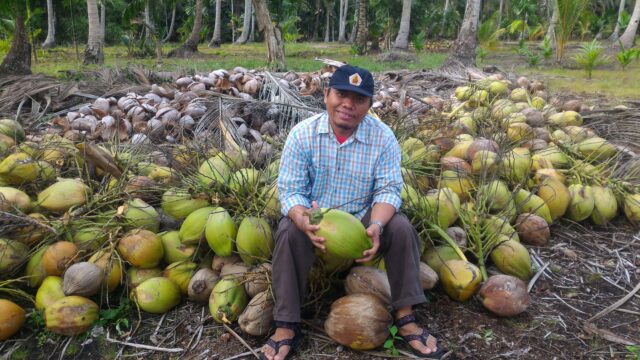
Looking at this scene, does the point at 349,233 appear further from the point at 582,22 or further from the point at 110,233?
the point at 582,22

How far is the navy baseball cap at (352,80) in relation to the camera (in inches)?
82.7

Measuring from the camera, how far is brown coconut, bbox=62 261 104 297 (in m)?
2.20

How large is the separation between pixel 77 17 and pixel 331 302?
23.0 meters

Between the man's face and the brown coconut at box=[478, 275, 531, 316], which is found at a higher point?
the man's face

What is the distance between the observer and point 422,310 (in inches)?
90.8

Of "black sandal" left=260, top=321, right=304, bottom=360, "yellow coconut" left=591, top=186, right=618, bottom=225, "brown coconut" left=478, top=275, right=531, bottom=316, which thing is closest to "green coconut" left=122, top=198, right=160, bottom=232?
"black sandal" left=260, top=321, right=304, bottom=360

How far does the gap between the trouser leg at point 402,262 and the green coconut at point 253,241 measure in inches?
20.6

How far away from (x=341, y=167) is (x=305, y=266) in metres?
0.48

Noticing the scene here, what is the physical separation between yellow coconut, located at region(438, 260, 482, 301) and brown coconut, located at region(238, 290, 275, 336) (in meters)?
0.80

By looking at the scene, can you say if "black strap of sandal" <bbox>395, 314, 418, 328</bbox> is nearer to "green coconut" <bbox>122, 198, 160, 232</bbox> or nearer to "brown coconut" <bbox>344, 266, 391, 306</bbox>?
"brown coconut" <bbox>344, 266, 391, 306</bbox>

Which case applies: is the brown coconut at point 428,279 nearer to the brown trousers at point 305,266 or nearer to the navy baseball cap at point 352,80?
the brown trousers at point 305,266

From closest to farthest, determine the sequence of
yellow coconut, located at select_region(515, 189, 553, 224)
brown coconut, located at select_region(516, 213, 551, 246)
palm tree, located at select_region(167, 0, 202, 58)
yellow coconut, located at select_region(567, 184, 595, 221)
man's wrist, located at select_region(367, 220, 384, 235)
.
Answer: man's wrist, located at select_region(367, 220, 384, 235)
brown coconut, located at select_region(516, 213, 551, 246)
yellow coconut, located at select_region(515, 189, 553, 224)
yellow coconut, located at select_region(567, 184, 595, 221)
palm tree, located at select_region(167, 0, 202, 58)

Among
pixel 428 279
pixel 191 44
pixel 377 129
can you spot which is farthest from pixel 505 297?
pixel 191 44

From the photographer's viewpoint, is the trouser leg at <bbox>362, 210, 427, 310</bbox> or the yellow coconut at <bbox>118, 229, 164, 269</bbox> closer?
the trouser leg at <bbox>362, 210, 427, 310</bbox>
